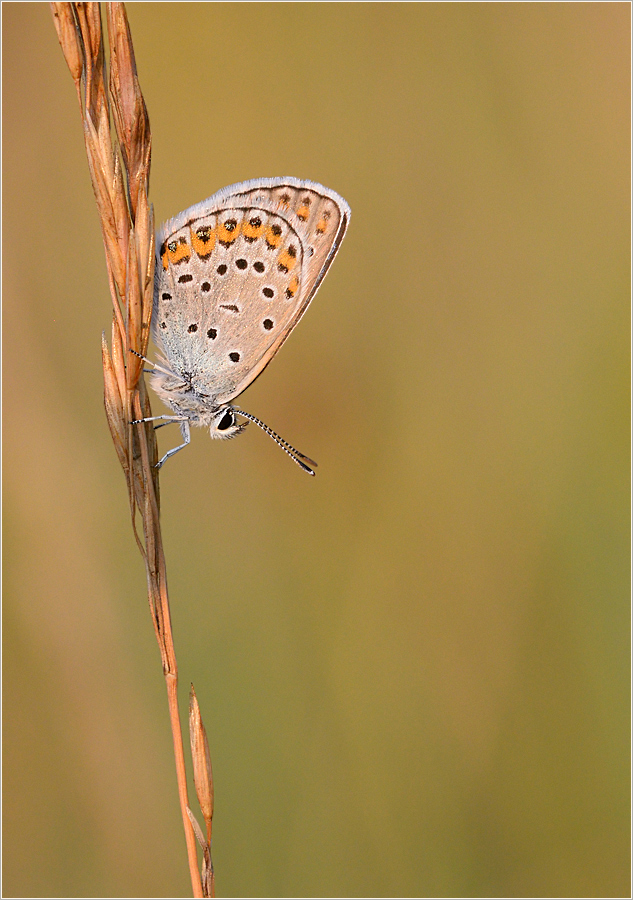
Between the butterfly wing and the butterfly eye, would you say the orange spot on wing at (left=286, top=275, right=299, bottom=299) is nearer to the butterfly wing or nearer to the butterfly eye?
the butterfly wing

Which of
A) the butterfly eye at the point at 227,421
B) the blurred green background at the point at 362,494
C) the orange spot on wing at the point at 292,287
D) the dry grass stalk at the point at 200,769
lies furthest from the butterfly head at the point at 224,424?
the dry grass stalk at the point at 200,769

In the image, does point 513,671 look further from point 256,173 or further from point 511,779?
point 256,173

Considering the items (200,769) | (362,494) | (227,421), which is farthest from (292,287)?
(200,769)

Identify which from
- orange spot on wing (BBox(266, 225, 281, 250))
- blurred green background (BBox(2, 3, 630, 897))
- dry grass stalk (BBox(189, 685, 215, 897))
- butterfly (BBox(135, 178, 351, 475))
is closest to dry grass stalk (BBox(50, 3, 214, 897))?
dry grass stalk (BBox(189, 685, 215, 897))

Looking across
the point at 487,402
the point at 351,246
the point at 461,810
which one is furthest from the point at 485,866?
the point at 351,246

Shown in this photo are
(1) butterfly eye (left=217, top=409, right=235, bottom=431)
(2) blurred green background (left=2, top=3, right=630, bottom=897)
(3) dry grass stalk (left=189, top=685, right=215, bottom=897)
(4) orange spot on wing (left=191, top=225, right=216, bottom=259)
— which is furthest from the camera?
(2) blurred green background (left=2, top=3, right=630, bottom=897)

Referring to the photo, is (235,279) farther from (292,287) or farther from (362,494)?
(362,494)
